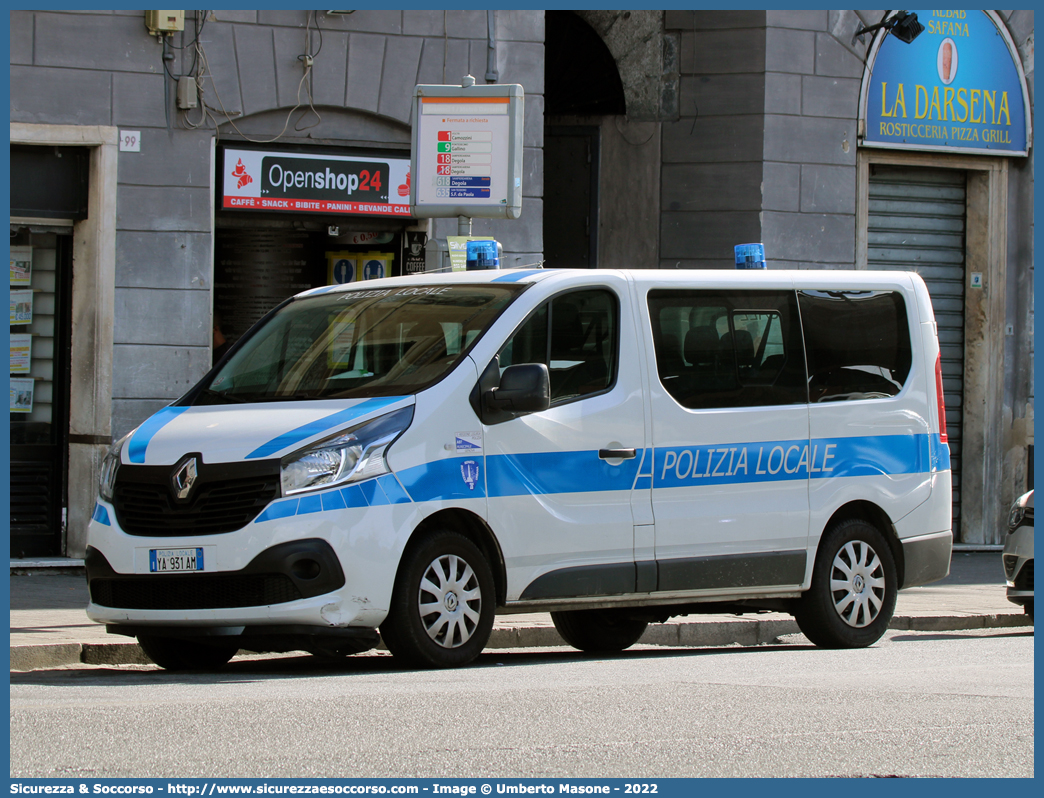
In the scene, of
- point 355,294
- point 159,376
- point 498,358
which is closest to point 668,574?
point 498,358

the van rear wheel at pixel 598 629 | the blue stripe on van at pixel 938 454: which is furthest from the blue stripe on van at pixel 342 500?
the blue stripe on van at pixel 938 454

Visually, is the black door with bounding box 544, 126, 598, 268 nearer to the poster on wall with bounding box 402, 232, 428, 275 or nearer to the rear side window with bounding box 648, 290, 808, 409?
the poster on wall with bounding box 402, 232, 428, 275

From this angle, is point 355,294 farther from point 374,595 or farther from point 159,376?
point 159,376

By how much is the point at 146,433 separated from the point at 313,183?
6879 millimetres

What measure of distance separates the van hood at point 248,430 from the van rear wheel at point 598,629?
265 cm

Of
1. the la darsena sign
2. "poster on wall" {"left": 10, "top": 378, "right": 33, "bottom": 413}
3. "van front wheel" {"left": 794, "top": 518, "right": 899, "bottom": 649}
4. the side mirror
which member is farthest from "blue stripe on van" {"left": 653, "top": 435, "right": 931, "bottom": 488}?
the la darsena sign

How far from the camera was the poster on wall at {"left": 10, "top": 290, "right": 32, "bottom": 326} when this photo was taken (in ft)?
46.0

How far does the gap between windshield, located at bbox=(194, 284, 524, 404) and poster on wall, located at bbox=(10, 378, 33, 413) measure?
19.4 ft

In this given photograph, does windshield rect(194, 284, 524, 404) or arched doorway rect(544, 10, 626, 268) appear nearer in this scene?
windshield rect(194, 284, 524, 404)

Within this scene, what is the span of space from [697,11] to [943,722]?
41.0ft

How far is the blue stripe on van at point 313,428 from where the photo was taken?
7.46 meters

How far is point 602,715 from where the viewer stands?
245 inches

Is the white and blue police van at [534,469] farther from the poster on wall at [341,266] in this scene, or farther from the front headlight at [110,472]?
the poster on wall at [341,266]

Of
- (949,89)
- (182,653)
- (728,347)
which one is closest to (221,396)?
(182,653)
